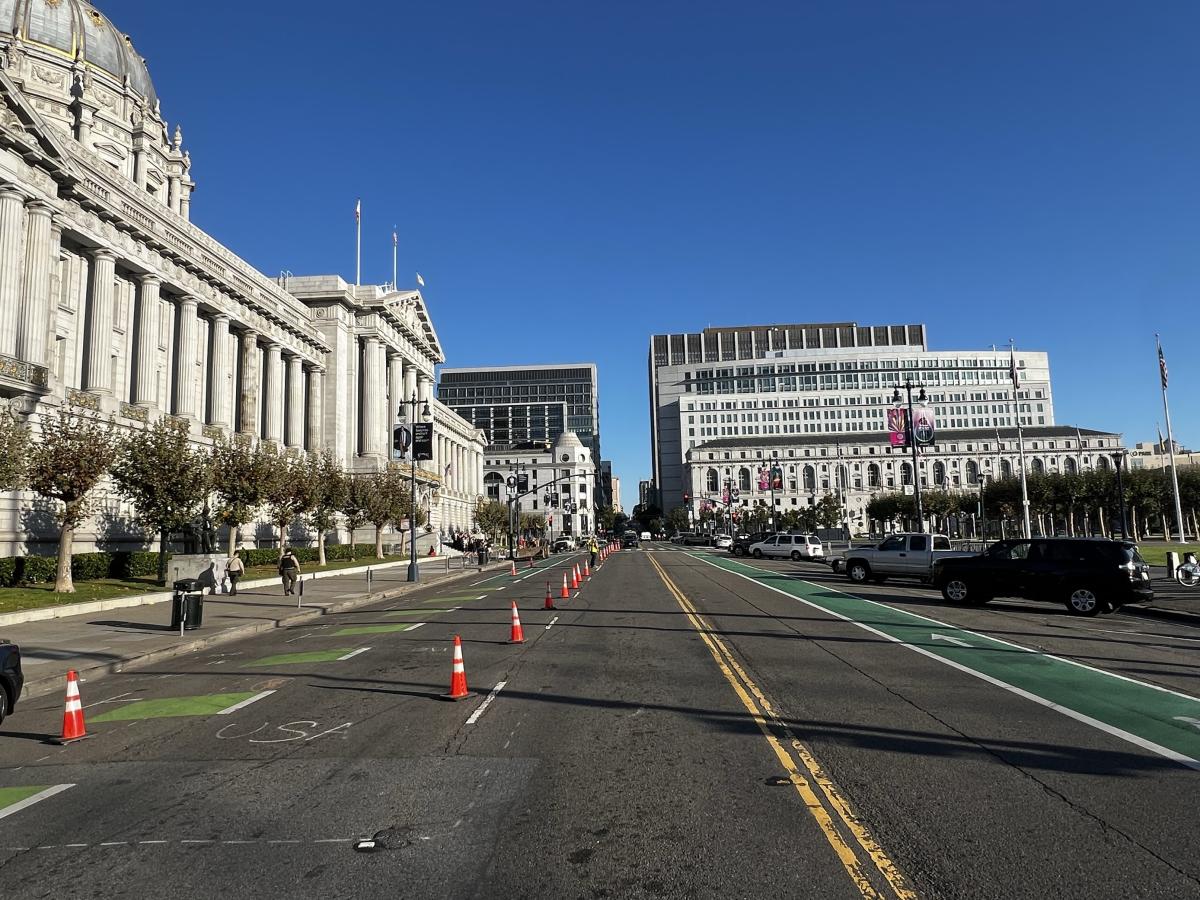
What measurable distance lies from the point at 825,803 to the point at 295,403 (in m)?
68.8

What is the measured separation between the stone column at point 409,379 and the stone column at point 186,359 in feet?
114

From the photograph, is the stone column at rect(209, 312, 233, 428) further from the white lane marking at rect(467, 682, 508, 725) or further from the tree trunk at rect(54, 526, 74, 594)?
the white lane marking at rect(467, 682, 508, 725)

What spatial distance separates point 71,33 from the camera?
6919 cm

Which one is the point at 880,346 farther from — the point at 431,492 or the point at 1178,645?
the point at 1178,645

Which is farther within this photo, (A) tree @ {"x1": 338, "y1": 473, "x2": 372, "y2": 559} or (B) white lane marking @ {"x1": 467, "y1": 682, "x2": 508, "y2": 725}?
(A) tree @ {"x1": 338, "y1": 473, "x2": 372, "y2": 559}

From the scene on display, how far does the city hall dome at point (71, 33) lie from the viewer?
2633 inches

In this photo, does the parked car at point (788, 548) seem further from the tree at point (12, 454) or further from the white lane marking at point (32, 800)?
the white lane marking at point (32, 800)

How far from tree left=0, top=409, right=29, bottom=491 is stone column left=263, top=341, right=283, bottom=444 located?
3914 centimetres

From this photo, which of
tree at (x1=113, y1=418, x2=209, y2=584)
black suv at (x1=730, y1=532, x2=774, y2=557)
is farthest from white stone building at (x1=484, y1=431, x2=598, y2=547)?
tree at (x1=113, y1=418, x2=209, y2=584)

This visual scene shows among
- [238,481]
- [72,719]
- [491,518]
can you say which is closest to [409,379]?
[491,518]

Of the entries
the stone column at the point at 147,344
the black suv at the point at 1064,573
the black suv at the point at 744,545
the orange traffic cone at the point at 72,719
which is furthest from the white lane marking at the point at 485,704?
the black suv at the point at 744,545

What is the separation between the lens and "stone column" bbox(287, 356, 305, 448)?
67.9 metres

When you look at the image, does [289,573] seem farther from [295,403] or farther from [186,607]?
[295,403]

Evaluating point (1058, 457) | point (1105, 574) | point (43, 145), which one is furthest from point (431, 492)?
point (1058, 457)
